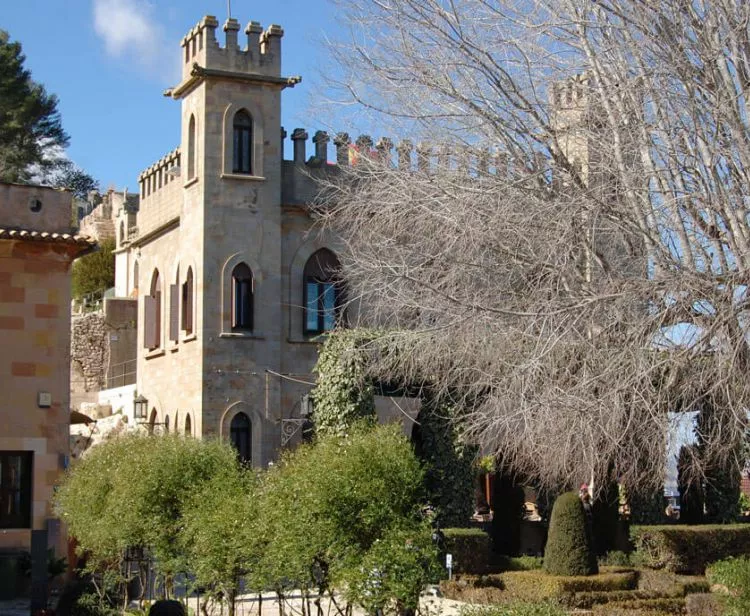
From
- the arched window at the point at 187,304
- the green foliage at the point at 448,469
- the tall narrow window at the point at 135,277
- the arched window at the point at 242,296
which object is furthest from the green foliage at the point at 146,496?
the tall narrow window at the point at 135,277

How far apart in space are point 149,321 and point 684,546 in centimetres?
1492

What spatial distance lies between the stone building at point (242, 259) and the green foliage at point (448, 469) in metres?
5.13

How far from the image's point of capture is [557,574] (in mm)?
19375

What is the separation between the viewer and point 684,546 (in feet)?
72.3

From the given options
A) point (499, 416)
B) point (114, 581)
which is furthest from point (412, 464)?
point (114, 581)

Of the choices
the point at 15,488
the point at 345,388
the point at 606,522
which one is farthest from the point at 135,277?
the point at 15,488

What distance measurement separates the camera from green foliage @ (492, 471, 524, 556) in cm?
2452

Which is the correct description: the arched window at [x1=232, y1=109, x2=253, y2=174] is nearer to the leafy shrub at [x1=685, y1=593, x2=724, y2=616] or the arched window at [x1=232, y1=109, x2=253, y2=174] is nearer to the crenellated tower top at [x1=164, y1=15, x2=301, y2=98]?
the crenellated tower top at [x1=164, y1=15, x2=301, y2=98]

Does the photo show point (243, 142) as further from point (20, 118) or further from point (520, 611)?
point (20, 118)

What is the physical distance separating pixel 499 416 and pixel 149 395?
18654mm

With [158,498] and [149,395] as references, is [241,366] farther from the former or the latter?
[158,498]

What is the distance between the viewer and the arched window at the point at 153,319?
3062cm

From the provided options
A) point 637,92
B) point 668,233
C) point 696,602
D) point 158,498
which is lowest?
point 696,602

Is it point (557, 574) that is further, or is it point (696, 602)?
point (557, 574)
